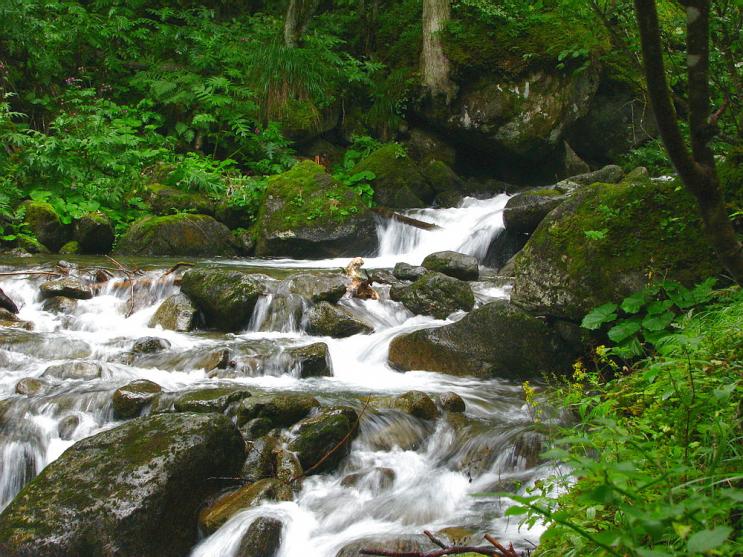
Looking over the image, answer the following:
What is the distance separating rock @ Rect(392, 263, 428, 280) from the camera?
873 centimetres

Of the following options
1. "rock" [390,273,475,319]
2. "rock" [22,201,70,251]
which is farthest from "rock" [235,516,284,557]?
"rock" [22,201,70,251]

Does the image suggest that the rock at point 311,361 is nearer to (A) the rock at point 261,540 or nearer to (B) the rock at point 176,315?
(B) the rock at point 176,315

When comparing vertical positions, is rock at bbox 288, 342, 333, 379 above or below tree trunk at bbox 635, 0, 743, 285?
below

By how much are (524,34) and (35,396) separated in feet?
41.3

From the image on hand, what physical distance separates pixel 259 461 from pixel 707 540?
3405 millimetres

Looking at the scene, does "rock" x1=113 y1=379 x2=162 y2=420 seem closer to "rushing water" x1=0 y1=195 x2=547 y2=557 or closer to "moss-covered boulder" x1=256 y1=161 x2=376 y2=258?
"rushing water" x1=0 y1=195 x2=547 y2=557

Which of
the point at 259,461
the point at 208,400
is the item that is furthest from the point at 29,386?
the point at 259,461

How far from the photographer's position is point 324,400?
5.27 meters

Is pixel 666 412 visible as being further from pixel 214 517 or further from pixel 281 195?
pixel 281 195

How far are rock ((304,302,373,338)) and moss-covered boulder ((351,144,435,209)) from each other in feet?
20.2

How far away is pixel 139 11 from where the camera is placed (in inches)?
672

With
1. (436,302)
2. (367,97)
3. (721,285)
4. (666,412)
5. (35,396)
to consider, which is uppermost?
(367,97)

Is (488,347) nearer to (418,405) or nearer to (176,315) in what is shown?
(418,405)

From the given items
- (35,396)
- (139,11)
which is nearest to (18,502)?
(35,396)
